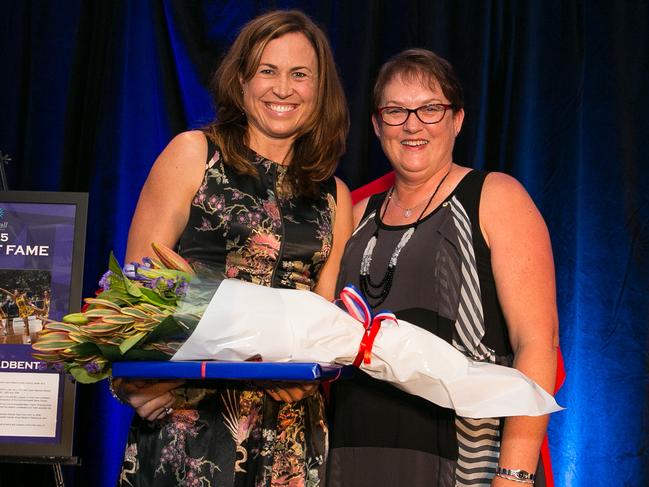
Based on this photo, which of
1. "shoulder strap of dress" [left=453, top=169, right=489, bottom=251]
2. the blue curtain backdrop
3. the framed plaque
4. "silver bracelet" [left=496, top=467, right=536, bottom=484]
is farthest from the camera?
the blue curtain backdrop

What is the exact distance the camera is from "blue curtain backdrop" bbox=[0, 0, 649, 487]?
2.86 m

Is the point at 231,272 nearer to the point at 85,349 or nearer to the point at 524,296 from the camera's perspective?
the point at 85,349

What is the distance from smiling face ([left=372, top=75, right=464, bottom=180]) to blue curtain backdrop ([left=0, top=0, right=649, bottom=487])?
2.66 ft

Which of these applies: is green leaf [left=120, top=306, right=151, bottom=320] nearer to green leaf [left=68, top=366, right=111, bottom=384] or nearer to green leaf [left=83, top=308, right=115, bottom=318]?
green leaf [left=83, top=308, right=115, bottom=318]

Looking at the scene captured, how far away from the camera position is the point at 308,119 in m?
2.21

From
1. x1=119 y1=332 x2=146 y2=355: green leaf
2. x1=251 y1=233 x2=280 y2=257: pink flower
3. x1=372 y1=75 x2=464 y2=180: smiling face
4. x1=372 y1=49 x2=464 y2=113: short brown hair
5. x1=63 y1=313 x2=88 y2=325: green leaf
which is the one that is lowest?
x1=119 y1=332 x2=146 y2=355: green leaf

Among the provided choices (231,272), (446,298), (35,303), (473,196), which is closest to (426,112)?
(473,196)

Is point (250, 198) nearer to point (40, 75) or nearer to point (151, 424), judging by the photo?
point (151, 424)

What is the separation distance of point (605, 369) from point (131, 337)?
71.5 inches

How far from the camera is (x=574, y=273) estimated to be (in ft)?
9.50

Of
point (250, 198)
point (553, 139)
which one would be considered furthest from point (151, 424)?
point (553, 139)

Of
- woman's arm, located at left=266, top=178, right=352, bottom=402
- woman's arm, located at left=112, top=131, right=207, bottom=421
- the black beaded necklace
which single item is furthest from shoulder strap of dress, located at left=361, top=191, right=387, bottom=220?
woman's arm, located at left=112, top=131, right=207, bottom=421

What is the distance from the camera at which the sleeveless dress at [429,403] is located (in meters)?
1.92

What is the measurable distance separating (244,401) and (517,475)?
60cm
